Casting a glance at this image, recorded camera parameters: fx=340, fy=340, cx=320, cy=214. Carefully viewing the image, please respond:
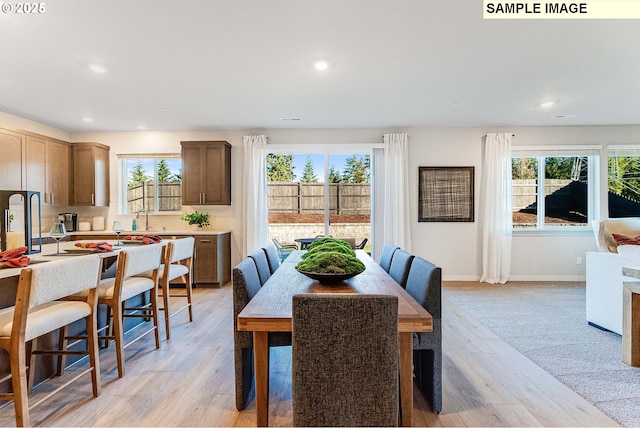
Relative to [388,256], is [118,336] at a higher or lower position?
lower

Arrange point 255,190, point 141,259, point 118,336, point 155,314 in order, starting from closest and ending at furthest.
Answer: point 118,336 < point 141,259 < point 155,314 < point 255,190

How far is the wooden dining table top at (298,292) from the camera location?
148cm

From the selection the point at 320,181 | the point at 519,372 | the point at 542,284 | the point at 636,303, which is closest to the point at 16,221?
the point at 320,181

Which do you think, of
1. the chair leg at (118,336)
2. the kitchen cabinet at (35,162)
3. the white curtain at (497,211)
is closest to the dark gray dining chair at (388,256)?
the chair leg at (118,336)

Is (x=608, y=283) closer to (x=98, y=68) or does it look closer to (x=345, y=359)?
(x=345, y=359)

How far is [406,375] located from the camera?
5.41 ft

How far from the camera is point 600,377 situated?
234 cm

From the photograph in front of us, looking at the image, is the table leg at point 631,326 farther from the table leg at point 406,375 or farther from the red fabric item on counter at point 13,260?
the red fabric item on counter at point 13,260

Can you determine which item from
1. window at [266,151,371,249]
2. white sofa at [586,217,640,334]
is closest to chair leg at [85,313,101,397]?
window at [266,151,371,249]

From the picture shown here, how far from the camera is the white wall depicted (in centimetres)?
554

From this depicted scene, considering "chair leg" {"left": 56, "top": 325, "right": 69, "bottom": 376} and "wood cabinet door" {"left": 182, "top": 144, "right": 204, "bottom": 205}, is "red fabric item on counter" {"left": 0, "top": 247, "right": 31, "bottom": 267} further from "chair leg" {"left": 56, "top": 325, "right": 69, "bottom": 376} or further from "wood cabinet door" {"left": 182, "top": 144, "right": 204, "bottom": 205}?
"wood cabinet door" {"left": 182, "top": 144, "right": 204, "bottom": 205}

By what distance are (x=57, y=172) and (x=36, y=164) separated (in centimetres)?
40

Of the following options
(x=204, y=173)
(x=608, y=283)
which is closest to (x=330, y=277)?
(x=608, y=283)

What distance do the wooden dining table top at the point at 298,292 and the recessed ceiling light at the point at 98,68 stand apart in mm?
2555
